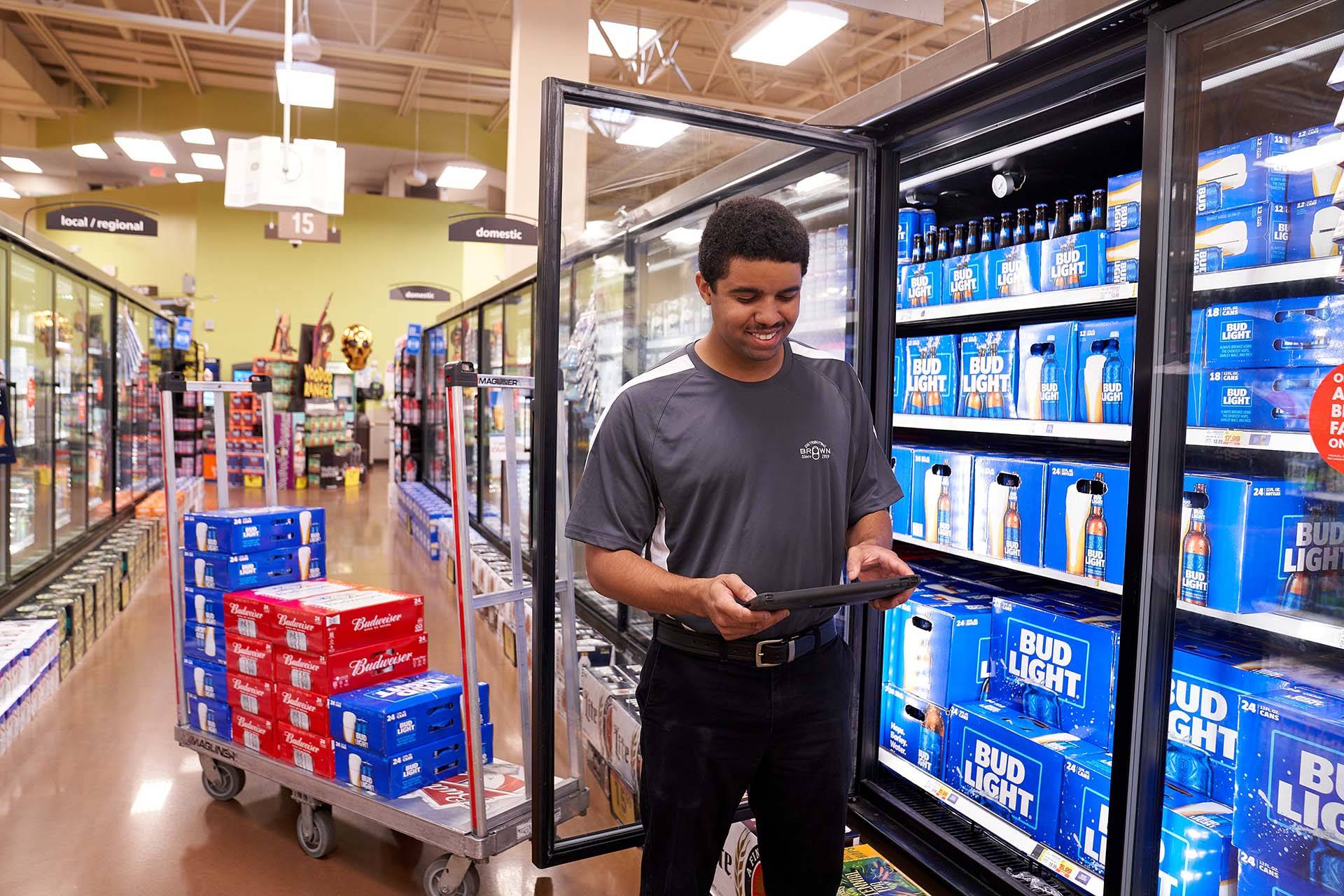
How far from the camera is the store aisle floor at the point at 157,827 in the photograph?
9.94 ft

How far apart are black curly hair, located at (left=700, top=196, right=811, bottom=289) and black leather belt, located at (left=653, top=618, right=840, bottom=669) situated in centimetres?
65

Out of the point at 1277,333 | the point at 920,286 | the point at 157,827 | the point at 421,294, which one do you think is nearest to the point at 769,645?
the point at 1277,333

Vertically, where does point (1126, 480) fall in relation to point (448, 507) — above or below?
above

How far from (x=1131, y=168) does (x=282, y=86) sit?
7.03 m

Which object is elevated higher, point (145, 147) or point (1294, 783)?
point (145, 147)

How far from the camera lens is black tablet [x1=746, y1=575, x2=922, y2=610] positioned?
1.47m

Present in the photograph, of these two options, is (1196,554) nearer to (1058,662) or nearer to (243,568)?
(1058,662)

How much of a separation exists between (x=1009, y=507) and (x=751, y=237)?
5.26 ft

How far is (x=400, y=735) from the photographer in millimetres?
3094

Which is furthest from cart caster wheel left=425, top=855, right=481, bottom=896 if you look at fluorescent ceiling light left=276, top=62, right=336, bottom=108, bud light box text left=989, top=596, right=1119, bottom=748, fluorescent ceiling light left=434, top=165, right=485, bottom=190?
fluorescent ceiling light left=434, top=165, right=485, bottom=190

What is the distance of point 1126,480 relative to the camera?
253 centimetres

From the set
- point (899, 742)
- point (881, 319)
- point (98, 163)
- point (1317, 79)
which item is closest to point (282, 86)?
point (881, 319)

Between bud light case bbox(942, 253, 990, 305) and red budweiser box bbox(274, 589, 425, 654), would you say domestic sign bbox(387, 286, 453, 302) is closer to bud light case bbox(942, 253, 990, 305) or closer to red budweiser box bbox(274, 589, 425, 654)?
red budweiser box bbox(274, 589, 425, 654)

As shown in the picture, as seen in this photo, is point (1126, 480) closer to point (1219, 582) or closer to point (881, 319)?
point (1219, 582)
